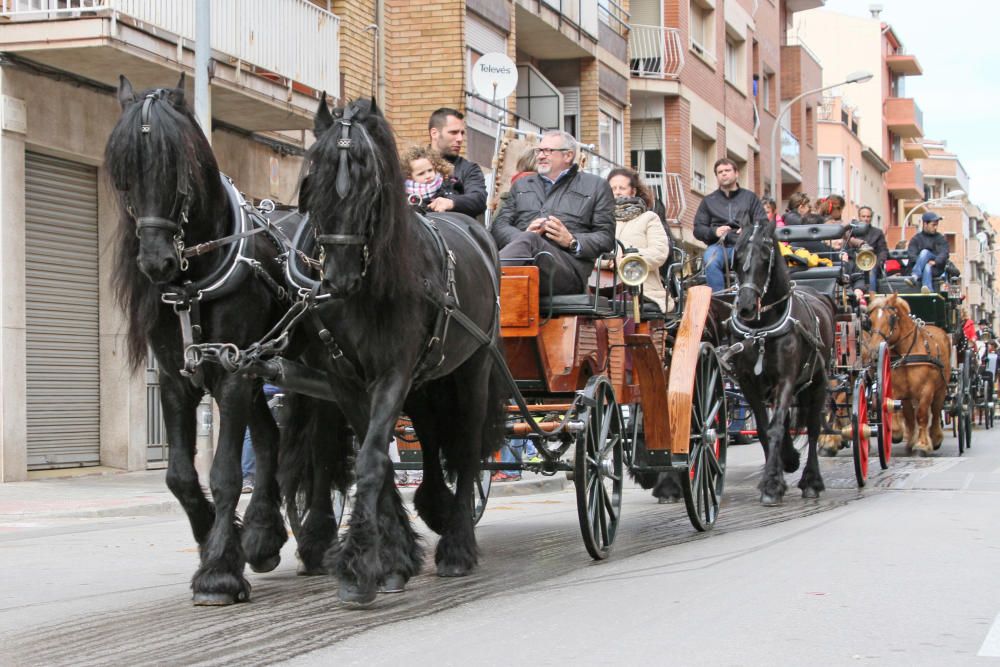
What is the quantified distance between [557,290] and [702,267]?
4.86 metres

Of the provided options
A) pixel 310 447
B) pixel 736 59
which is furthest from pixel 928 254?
pixel 736 59

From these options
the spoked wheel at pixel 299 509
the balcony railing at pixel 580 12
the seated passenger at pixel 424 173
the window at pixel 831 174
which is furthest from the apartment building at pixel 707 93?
the spoked wheel at pixel 299 509

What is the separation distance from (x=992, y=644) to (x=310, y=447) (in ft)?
12.0

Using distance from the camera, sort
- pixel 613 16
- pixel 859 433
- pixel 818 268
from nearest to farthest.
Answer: pixel 859 433 < pixel 818 268 < pixel 613 16

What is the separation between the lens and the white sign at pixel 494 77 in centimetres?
1791

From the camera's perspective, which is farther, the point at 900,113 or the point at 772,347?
the point at 900,113

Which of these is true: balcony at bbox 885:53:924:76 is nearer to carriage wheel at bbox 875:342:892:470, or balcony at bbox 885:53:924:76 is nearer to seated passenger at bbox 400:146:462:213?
carriage wheel at bbox 875:342:892:470

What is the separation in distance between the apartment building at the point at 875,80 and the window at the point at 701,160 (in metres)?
30.9

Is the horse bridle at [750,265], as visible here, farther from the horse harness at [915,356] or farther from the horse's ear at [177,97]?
the horse harness at [915,356]

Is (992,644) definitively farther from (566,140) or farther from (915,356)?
(915,356)

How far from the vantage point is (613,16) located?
32812mm

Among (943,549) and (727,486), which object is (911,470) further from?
(943,549)

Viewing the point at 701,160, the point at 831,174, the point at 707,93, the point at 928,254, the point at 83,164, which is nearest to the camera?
the point at 83,164

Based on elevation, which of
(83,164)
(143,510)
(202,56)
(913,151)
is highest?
(913,151)
